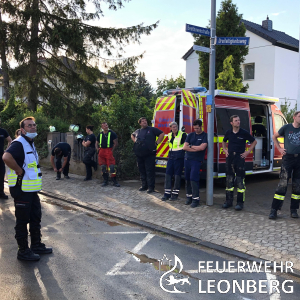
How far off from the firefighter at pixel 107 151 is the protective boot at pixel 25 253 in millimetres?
5106

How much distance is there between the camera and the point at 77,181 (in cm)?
1039

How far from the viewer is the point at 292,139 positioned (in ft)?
20.3

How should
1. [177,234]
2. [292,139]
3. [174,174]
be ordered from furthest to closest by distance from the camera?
[174,174] < [292,139] < [177,234]

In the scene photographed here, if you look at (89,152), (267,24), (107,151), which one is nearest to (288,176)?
(107,151)

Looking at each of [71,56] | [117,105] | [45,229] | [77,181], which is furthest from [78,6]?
[45,229]

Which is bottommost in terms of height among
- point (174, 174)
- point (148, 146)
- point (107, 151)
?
point (174, 174)

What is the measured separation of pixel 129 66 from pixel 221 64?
18.4 feet

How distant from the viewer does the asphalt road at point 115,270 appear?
3.64 m

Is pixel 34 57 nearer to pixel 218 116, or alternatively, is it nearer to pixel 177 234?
pixel 218 116

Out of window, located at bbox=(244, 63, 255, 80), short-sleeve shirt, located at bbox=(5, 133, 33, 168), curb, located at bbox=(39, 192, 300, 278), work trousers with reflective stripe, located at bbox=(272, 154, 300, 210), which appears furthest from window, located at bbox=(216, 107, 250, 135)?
window, located at bbox=(244, 63, 255, 80)

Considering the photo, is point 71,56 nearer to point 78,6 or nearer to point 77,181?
point 78,6

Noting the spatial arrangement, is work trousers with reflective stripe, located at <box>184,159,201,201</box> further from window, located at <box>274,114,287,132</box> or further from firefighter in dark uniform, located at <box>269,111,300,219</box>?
window, located at <box>274,114,287,132</box>

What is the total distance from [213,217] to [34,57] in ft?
42.7

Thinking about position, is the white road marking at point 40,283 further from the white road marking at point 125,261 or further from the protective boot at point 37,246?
the white road marking at point 125,261
